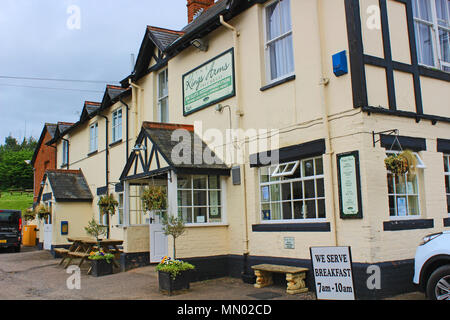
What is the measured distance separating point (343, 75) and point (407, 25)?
2.21 m

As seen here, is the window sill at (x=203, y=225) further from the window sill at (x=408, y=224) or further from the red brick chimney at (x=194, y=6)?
the red brick chimney at (x=194, y=6)

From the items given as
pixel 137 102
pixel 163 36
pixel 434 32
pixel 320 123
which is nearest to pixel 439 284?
pixel 320 123

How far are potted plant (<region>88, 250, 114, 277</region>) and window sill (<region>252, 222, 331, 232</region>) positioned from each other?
4.68 meters

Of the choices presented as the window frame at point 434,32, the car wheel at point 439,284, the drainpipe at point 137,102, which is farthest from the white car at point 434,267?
the drainpipe at point 137,102

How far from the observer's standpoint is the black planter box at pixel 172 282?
9.51 m

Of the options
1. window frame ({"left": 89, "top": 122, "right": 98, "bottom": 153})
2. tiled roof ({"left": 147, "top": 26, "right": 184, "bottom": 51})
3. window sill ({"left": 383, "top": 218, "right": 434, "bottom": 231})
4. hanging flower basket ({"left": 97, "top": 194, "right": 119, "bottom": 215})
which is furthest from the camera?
window frame ({"left": 89, "top": 122, "right": 98, "bottom": 153})

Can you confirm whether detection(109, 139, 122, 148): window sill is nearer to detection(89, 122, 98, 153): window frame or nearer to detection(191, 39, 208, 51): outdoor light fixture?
detection(89, 122, 98, 153): window frame

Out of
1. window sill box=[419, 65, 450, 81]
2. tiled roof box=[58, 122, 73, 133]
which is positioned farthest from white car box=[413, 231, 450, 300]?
tiled roof box=[58, 122, 73, 133]

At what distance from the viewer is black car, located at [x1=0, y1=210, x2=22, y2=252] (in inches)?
867

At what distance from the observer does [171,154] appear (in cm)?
1144

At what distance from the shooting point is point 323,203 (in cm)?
927

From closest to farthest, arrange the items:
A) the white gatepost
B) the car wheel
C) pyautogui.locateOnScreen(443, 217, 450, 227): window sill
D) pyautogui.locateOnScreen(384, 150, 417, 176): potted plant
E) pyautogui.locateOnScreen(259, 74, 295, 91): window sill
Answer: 1. the car wheel
2. pyautogui.locateOnScreen(384, 150, 417, 176): potted plant
3. pyautogui.locateOnScreen(443, 217, 450, 227): window sill
4. pyautogui.locateOnScreen(259, 74, 295, 91): window sill
5. the white gatepost
